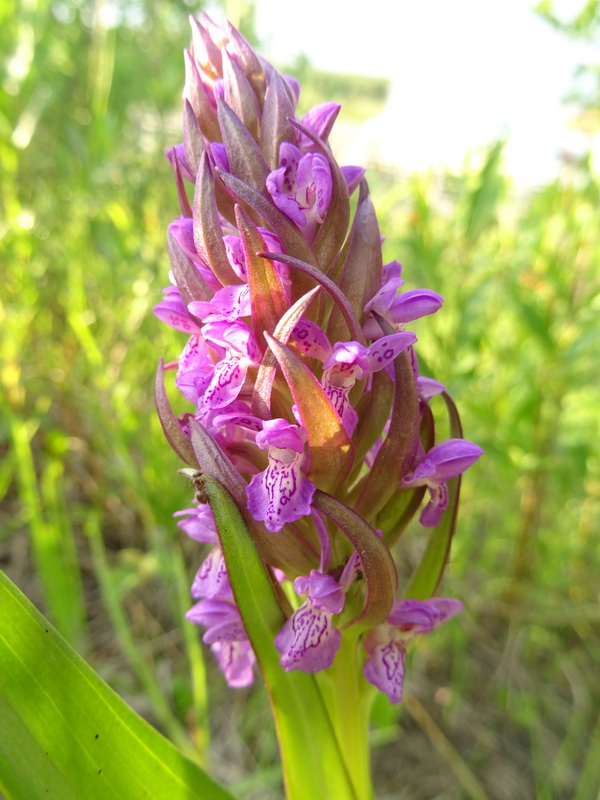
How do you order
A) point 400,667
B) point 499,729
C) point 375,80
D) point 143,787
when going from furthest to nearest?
point 375,80
point 499,729
point 400,667
point 143,787

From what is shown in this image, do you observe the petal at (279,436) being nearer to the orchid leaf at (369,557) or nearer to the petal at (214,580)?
the orchid leaf at (369,557)

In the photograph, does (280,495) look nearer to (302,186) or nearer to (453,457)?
(453,457)

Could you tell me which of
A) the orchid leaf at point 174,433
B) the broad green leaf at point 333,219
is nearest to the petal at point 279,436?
the orchid leaf at point 174,433

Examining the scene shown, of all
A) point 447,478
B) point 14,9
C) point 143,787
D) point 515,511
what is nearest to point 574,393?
point 515,511

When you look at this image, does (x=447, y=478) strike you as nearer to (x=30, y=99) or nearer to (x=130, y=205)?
(x=30, y=99)

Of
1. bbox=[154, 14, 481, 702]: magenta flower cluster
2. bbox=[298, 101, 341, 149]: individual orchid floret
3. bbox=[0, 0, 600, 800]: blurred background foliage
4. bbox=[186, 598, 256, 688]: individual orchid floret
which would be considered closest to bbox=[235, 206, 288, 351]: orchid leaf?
bbox=[154, 14, 481, 702]: magenta flower cluster

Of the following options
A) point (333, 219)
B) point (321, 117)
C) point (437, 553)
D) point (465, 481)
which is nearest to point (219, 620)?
point (437, 553)
